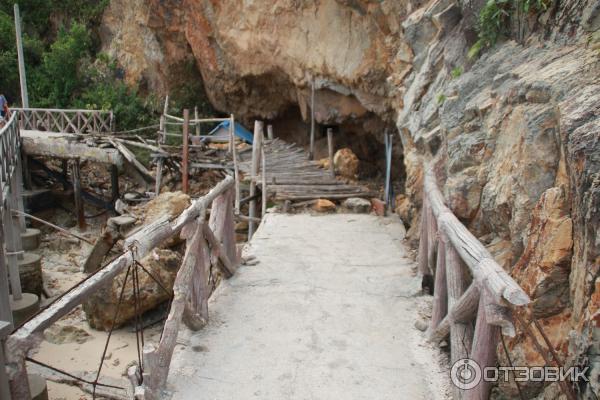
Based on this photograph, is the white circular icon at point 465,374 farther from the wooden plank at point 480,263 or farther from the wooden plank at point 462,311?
the wooden plank at point 480,263

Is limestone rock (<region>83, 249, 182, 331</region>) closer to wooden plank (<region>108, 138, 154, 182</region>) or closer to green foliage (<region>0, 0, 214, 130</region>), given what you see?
wooden plank (<region>108, 138, 154, 182</region>)

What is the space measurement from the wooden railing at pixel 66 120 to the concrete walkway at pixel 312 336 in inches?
513

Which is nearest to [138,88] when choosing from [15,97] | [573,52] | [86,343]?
[15,97]

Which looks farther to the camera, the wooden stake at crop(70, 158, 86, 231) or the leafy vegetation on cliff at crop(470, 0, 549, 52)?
the wooden stake at crop(70, 158, 86, 231)

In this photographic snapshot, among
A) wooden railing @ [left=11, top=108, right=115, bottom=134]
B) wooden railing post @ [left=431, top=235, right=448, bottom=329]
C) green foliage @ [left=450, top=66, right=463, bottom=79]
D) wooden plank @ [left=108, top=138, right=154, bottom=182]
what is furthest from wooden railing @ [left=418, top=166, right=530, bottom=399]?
wooden railing @ [left=11, top=108, right=115, bottom=134]

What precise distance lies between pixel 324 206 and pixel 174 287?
6025 millimetres

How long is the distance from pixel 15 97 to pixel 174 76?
7299 mm

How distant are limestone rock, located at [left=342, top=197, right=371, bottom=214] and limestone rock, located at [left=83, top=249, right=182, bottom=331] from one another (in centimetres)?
342

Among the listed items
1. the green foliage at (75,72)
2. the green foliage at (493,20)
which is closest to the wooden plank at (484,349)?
the green foliage at (493,20)

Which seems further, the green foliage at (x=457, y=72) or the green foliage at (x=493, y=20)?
the green foliage at (x=457, y=72)

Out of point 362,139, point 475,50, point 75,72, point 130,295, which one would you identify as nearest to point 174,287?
point 475,50

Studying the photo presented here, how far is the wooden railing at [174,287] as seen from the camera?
2.36 metres

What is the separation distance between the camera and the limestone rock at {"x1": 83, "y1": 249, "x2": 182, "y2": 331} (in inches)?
311

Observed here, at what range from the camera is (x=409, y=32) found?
792cm
